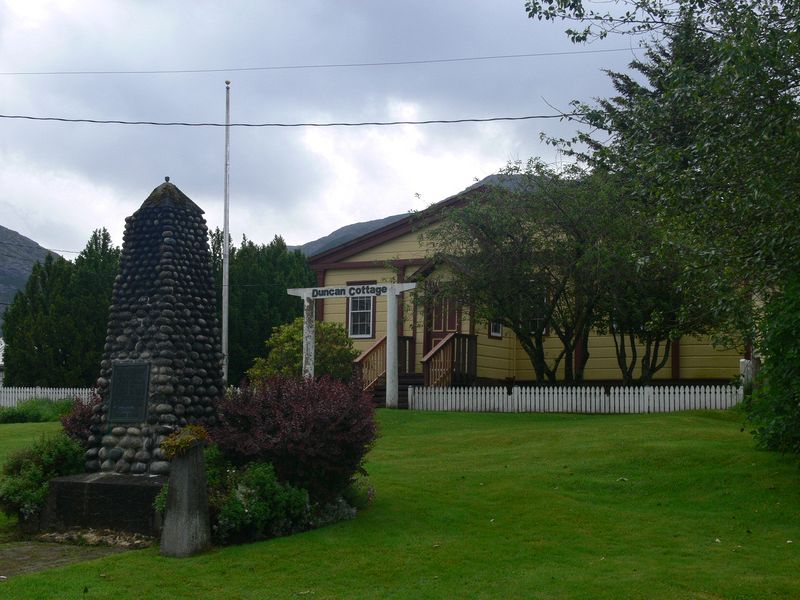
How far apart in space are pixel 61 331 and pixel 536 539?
26665mm

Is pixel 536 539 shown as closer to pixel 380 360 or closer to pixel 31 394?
pixel 380 360

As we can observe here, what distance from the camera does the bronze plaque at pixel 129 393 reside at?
12.8 meters

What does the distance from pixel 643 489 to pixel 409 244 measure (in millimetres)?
16540

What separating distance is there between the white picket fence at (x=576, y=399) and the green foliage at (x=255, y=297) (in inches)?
514

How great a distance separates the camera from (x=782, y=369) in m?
13.2

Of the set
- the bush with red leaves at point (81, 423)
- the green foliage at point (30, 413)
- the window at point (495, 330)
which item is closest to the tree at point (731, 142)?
the bush with red leaves at point (81, 423)

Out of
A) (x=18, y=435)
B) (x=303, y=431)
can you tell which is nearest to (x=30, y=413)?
(x=18, y=435)

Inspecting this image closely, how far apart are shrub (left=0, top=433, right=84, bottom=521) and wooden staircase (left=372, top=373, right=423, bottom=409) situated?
42.3ft

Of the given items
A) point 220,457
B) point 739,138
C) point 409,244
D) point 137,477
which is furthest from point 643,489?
point 409,244

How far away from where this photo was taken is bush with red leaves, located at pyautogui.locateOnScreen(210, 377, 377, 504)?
38.9ft

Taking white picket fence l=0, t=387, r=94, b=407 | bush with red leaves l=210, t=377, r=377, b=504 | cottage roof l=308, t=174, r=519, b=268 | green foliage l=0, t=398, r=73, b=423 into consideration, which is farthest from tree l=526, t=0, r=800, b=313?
white picket fence l=0, t=387, r=94, b=407

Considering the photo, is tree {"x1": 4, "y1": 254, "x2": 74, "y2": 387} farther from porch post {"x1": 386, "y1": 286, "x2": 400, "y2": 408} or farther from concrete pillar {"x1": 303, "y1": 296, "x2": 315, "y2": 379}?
porch post {"x1": 386, "y1": 286, "x2": 400, "y2": 408}

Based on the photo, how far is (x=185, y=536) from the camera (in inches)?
425

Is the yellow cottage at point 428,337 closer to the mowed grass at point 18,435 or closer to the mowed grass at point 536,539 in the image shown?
the mowed grass at point 18,435
